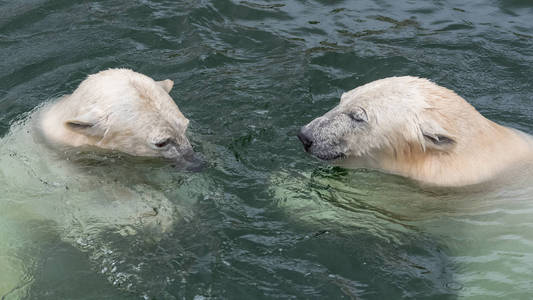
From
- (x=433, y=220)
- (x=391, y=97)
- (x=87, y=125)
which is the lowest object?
(x=433, y=220)

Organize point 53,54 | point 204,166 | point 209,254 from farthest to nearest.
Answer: point 53,54
point 204,166
point 209,254

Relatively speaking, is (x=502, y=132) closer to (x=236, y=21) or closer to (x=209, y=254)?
(x=209, y=254)

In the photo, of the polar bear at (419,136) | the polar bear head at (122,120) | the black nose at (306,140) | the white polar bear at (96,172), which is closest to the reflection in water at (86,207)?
the white polar bear at (96,172)

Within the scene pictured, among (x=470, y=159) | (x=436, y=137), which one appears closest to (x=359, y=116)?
(x=436, y=137)

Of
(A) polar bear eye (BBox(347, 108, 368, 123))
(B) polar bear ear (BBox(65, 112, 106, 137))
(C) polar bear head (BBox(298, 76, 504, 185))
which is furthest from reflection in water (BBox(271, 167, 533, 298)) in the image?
(B) polar bear ear (BBox(65, 112, 106, 137))

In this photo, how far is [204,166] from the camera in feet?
19.6

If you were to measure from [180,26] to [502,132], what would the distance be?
217 inches

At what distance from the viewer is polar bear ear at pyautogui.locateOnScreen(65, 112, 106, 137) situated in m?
5.73

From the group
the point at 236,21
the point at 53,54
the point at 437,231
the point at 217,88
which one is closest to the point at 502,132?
the point at 437,231

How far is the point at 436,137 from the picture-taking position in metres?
5.38

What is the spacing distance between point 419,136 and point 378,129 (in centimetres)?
39

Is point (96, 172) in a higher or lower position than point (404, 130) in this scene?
lower

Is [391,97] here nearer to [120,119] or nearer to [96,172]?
[120,119]

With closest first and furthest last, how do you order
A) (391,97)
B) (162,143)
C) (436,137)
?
(436,137)
(391,97)
(162,143)
